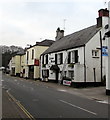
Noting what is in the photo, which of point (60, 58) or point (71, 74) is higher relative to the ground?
point (60, 58)

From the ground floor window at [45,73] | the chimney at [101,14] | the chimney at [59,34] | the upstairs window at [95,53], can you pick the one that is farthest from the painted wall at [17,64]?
the chimney at [101,14]

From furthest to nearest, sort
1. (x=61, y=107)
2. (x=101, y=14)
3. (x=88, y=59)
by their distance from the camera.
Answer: (x=101, y=14)
(x=88, y=59)
(x=61, y=107)

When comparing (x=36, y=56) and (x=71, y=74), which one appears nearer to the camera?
(x=71, y=74)

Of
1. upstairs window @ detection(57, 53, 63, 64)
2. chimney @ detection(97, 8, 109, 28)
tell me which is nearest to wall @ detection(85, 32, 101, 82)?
chimney @ detection(97, 8, 109, 28)

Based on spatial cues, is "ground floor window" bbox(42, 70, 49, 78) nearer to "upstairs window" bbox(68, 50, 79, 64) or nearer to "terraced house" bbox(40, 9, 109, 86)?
"terraced house" bbox(40, 9, 109, 86)

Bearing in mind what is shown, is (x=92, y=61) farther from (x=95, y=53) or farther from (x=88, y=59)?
(x=95, y=53)

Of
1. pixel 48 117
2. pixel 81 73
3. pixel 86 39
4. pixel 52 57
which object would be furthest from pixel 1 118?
pixel 52 57

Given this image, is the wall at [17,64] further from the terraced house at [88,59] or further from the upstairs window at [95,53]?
the upstairs window at [95,53]

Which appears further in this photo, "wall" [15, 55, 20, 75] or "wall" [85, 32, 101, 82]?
"wall" [15, 55, 20, 75]

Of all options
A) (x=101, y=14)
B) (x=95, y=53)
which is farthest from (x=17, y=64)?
(x=101, y=14)

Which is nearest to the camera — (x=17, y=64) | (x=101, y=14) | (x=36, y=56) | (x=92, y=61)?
(x=92, y=61)

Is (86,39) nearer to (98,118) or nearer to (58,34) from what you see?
(58,34)

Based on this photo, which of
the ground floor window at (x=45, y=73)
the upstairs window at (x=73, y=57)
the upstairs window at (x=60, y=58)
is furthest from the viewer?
the ground floor window at (x=45, y=73)

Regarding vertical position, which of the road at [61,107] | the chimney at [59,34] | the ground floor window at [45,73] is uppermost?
the chimney at [59,34]
